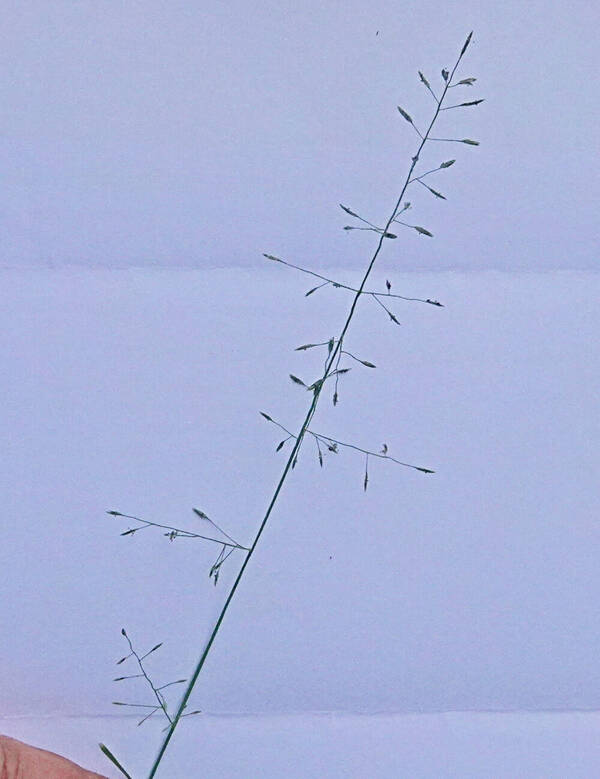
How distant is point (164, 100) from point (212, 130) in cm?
5

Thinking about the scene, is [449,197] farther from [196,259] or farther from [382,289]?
[196,259]

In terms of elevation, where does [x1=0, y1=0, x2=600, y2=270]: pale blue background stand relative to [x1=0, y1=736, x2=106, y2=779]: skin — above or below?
above

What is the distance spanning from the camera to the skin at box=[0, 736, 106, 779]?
712 millimetres

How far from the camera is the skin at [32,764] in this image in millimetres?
712

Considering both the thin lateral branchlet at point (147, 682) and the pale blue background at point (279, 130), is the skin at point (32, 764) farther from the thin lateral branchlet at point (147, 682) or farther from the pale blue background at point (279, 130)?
the pale blue background at point (279, 130)

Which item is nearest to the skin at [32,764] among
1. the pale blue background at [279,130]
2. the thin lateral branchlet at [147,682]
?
the thin lateral branchlet at [147,682]

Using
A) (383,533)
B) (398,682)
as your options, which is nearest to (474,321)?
(383,533)

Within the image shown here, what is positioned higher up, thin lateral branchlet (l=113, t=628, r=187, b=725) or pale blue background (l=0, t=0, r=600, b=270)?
pale blue background (l=0, t=0, r=600, b=270)

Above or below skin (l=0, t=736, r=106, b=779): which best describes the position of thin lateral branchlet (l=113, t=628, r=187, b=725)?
above

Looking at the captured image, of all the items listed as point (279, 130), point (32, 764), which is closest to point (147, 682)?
point (32, 764)

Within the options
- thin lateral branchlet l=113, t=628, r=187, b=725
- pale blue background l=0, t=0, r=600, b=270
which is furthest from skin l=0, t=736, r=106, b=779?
pale blue background l=0, t=0, r=600, b=270

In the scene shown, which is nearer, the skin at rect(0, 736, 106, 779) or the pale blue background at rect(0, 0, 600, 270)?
the skin at rect(0, 736, 106, 779)

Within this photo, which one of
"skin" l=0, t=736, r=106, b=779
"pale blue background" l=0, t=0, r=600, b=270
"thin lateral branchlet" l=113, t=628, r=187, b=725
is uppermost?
"pale blue background" l=0, t=0, r=600, b=270

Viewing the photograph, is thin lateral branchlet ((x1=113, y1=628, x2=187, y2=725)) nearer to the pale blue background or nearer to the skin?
the skin
